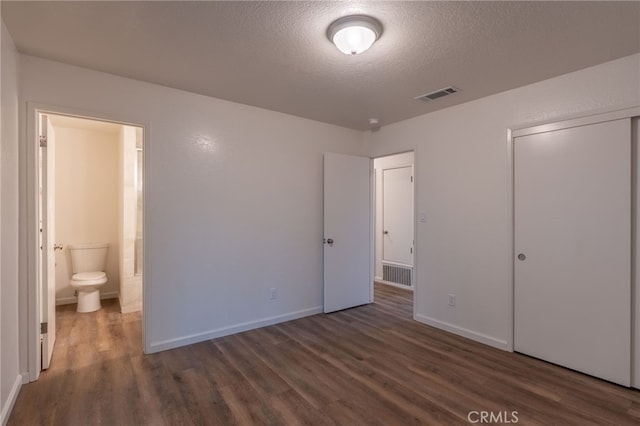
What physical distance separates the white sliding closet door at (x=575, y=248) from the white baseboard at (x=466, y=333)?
5.0 inches

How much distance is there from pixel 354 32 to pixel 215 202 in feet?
6.85

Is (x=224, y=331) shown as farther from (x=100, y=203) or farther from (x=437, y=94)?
(x=437, y=94)

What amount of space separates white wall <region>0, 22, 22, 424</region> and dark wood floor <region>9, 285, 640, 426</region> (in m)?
0.22

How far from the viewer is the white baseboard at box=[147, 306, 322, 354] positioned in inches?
116

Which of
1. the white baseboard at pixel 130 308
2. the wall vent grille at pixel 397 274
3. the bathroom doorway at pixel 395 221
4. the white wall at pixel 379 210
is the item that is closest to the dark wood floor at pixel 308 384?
the white baseboard at pixel 130 308

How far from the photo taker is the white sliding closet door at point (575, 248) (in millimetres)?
2391

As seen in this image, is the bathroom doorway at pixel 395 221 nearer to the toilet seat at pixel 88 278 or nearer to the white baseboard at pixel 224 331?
the white baseboard at pixel 224 331

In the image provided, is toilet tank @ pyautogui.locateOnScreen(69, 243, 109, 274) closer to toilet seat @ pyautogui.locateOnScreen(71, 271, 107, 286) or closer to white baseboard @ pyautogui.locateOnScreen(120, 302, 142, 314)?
toilet seat @ pyautogui.locateOnScreen(71, 271, 107, 286)

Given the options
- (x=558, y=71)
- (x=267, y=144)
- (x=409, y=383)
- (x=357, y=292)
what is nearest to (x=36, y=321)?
(x=267, y=144)

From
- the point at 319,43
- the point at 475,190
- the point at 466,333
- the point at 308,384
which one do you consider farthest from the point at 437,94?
the point at 308,384

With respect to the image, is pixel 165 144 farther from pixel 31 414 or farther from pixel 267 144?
pixel 31 414

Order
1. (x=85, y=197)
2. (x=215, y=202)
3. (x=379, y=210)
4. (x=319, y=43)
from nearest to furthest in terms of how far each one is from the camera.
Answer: (x=319, y=43) → (x=215, y=202) → (x=85, y=197) → (x=379, y=210)

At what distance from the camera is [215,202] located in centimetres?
325

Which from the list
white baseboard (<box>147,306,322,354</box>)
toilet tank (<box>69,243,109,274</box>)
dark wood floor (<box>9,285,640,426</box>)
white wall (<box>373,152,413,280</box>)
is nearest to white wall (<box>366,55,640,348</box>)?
dark wood floor (<box>9,285,640,426</box>)
